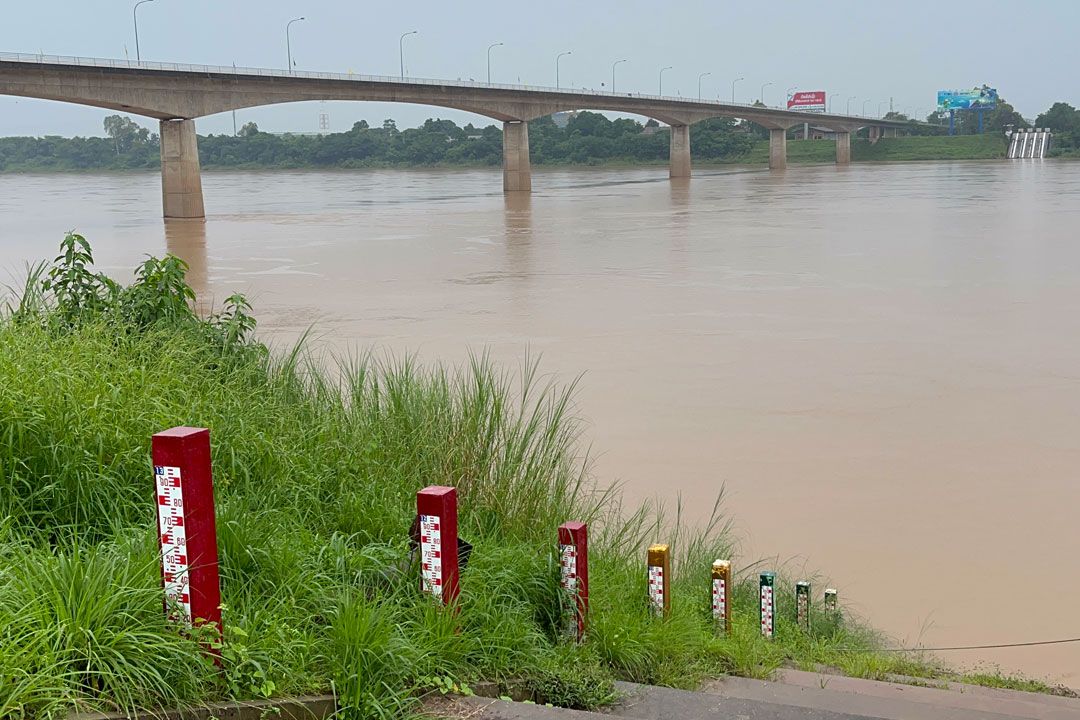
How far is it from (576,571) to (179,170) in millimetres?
47270

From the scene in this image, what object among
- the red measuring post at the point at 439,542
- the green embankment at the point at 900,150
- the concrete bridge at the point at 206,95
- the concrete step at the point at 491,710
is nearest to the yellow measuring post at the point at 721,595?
the red measuring post at the point at 439,542

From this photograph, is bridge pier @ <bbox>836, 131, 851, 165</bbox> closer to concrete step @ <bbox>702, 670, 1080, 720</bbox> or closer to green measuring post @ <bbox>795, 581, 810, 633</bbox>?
green measuring post @ <bbox>795, 581, 810, 633</bbox>

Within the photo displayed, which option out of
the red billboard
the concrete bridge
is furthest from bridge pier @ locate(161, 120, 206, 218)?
the red billboard

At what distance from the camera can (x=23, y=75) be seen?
40750 millimetres

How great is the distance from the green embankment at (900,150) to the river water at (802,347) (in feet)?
252

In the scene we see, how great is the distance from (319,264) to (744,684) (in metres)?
26.1

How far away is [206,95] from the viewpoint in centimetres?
4928

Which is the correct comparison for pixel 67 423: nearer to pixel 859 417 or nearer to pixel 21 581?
pixel 21 581

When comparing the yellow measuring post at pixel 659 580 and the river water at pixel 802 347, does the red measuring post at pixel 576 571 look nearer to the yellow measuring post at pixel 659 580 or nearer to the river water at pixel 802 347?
the yellow measuring post at pixel 659 580

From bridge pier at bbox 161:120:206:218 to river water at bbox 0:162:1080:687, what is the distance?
328 cm

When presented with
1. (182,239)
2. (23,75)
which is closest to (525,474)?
(182,239)

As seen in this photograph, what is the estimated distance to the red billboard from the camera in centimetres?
16588

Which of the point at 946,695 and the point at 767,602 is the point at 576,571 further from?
the point at 767,602

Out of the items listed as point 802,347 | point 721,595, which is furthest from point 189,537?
point 802,347
